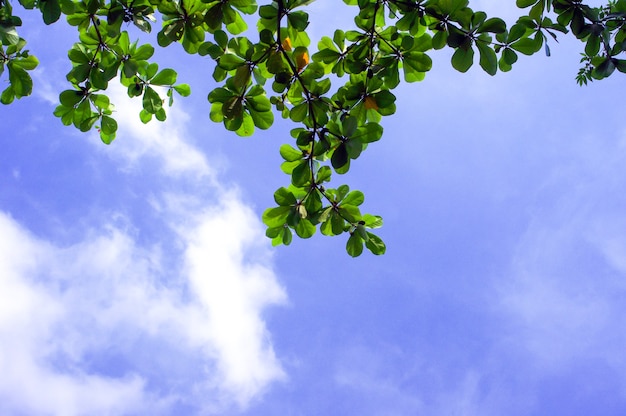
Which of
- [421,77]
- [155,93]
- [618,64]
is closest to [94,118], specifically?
[155,93]

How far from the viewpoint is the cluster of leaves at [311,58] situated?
10.2ft

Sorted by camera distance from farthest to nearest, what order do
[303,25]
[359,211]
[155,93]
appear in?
[155,93] → [359,211] → [303,25]

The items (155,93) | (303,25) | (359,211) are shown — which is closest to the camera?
(303,25)

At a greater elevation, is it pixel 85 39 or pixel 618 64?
pixel 618 64

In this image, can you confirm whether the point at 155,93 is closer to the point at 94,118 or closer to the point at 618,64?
the point at 94,118

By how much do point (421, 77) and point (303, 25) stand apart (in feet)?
2.97

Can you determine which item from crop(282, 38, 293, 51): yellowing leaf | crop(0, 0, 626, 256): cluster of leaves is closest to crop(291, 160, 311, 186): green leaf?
crop(0, 0, 626, 256): cluster of leaves

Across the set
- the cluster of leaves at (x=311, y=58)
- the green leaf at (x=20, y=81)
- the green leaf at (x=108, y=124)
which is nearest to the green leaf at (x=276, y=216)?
the cluster of leaves at (x=311, y=58)

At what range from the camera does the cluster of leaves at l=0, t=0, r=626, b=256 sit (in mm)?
3094

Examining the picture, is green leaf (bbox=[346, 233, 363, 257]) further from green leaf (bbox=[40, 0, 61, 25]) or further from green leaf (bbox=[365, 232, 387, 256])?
green leaf (bbox=[40, 0, 61, 25])

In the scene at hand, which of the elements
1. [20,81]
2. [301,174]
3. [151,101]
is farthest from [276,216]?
[20,81]

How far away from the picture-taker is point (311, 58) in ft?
11.3

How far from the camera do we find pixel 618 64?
337cm

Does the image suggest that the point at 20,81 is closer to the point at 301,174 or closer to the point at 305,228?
the point at 301,174
